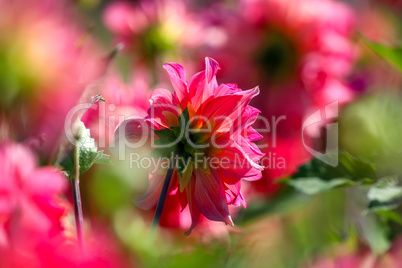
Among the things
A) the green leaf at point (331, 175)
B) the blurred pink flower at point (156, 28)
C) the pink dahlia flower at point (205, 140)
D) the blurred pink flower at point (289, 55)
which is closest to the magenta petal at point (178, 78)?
the pink dahlia flower at point (205, 140)

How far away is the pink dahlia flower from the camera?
0.23m

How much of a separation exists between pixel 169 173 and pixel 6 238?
0.09 metres

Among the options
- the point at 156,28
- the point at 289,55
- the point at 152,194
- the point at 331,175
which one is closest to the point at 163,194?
the point at 152,194

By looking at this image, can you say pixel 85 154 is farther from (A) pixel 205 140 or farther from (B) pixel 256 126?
(B) pixel 256 126

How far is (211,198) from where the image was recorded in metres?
0.24

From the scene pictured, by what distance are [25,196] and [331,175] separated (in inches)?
8.4

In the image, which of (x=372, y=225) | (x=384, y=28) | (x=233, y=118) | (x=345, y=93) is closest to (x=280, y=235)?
(x=233, y=118)

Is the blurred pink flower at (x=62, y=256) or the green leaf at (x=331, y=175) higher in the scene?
the blurred pink flower at (x=62, y=256)

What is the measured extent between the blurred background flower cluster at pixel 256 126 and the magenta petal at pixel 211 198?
0.04 ft

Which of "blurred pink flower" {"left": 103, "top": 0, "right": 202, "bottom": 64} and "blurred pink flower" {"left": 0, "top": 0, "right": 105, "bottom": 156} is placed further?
"blurred pink flower" {"left": 103, "top": 0, "right": 202, "bottom": 64}

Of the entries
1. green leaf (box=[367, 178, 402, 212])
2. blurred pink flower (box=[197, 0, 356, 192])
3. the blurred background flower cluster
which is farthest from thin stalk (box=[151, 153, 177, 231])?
blurred pink flower (box=[197, 0, 356, 192])

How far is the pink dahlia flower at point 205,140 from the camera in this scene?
0.23 meters

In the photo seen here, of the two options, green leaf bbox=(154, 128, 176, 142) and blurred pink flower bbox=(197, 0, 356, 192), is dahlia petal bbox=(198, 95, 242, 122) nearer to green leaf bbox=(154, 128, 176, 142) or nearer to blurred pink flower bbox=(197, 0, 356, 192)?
green leaf bbox=(154, 128, 176, 142)

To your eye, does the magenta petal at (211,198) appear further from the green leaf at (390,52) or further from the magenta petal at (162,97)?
the green leaf at (390,52)
